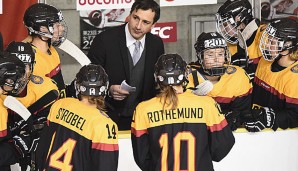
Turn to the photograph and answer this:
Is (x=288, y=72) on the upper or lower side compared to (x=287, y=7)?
lower

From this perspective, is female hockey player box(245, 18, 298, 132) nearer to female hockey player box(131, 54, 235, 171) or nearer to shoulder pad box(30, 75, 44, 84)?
female hockey player box(131, 54, 235, 171)

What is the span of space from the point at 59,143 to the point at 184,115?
573 millimetres

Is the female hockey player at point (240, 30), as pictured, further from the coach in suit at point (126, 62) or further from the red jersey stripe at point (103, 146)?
the red jersey stripe at point (103, 146)

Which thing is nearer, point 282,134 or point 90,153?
point 90,153

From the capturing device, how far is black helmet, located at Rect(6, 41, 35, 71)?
354 centimetres

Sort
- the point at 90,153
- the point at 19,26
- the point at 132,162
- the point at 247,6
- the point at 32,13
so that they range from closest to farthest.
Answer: the point at 90,153 → the point at 132,162 → the point at 32,13 → the point at 247,6 → the point at 19,26

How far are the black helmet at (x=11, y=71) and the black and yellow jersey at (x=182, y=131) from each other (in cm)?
60

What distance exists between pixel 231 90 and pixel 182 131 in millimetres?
778

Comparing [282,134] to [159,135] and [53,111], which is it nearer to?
[159,135]

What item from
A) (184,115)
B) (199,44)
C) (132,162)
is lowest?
(132,162)

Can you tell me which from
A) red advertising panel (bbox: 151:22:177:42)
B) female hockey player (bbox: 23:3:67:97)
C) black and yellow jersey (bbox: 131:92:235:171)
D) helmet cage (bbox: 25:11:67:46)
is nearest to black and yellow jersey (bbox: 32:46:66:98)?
female hockey player (bbox: 23:3:67:97)

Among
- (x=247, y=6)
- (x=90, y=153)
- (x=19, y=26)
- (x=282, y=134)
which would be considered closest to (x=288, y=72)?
(x=282, y=134)

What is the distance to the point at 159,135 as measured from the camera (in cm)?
315

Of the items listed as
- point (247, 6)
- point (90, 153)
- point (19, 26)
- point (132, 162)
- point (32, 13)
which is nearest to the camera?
point (90, 153)
